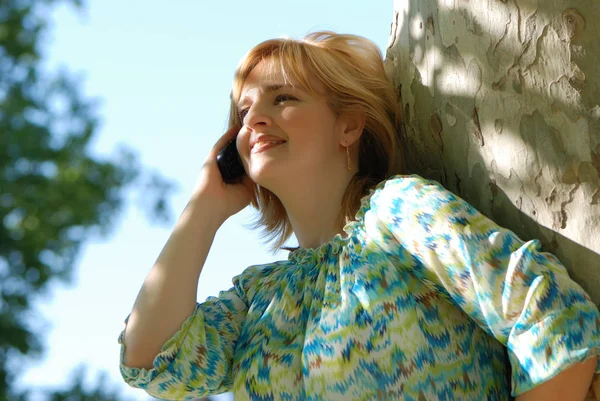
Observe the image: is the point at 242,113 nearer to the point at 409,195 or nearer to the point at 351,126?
the point at 351,126

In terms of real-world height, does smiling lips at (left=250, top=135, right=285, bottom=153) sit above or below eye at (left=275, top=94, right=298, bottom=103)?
below

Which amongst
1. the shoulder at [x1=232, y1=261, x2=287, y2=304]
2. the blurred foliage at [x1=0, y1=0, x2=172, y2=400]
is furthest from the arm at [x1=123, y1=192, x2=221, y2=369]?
the blurred foliage at [x1=0, y1=0, x2=172, y2=400]

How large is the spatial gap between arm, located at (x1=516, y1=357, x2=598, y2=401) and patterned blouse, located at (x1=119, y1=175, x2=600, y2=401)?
3 cm

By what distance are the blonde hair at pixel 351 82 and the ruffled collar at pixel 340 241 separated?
9 cm

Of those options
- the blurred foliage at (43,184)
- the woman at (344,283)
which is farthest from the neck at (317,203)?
the blurred foliage at (43,184)

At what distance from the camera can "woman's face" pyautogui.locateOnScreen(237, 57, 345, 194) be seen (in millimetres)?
2334

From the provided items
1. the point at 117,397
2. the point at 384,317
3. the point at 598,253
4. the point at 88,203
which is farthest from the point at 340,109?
the point at 88,203

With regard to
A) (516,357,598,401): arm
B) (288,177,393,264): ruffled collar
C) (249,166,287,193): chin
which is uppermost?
(249,166,287,193): chin

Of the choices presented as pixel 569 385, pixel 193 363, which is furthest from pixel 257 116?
pixel 569 385

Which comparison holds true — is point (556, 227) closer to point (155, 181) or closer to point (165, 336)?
point (165, 336)

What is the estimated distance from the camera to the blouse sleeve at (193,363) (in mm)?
2240

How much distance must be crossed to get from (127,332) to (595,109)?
124cm

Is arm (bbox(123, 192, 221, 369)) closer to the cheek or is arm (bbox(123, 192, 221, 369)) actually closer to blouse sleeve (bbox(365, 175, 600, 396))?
the cheek

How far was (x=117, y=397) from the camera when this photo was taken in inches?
378
